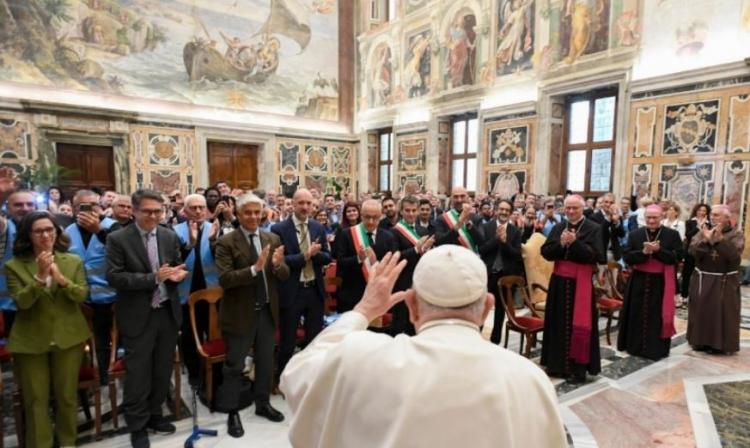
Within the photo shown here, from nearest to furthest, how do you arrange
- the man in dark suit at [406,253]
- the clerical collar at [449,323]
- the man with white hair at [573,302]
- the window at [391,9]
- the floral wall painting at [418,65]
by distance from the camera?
the clerical collar at [449,323], the man with white hair at [573,302], the man in dark suit at [406,253], the floral wall painting at [418,65], the window at [391,9]

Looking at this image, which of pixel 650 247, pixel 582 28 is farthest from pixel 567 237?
pixel 582 28

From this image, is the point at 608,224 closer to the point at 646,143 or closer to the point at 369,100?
the point at 646,143

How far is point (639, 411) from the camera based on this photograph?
376cm

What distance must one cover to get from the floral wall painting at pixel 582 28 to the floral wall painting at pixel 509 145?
86.3 inches

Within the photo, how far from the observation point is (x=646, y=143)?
31.2 ft

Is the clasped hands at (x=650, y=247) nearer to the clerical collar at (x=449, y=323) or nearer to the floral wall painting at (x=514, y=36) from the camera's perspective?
the clerical collar at (x=449, y=323)

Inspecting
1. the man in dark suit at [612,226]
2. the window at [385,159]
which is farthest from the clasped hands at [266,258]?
the window at [385,159]

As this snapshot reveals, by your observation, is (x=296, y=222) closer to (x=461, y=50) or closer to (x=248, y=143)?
(x=461, y=50)

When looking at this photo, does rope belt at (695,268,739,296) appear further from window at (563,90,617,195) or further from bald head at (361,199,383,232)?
window at (563,90,617,195)

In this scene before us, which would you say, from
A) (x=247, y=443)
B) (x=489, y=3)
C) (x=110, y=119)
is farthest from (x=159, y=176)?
(x=247, y=443)

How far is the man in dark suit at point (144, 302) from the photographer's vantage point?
10.0 feet

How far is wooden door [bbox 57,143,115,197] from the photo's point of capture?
12.5 metres

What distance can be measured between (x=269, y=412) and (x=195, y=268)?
1578 millimetres

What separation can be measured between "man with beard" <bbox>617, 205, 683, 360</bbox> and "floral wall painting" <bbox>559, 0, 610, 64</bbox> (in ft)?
23.1
